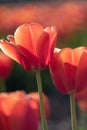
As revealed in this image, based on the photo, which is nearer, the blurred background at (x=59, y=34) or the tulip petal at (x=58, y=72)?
the tulip petal at (x=58, y=72)

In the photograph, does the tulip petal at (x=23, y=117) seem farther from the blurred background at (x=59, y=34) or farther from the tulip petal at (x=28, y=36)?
the blurred background at (x=59, y=34)

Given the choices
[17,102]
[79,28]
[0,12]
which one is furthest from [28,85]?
[17,102]

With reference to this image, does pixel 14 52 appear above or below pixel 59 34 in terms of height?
below

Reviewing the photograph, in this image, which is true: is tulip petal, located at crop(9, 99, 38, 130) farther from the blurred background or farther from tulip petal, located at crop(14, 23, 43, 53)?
the blurred background

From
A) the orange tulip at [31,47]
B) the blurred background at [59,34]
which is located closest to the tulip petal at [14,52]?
the orange tulip at [31,47]

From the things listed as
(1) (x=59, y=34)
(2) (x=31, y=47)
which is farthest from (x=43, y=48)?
(1) (x=59, y=34)

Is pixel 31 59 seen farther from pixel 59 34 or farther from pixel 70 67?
pixel 59 34
